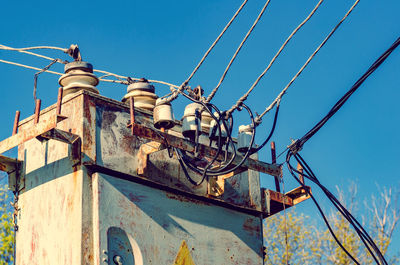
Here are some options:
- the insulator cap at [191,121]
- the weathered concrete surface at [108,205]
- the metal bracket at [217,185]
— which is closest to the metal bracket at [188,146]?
the insulator cap at [191,121]

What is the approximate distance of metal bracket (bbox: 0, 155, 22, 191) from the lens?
31.3ft

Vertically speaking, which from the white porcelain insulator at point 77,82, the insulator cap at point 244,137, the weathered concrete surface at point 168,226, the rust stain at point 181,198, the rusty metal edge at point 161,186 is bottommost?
the weathered concrete surface at point 168,226

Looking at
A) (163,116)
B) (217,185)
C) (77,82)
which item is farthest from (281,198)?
(77,82)

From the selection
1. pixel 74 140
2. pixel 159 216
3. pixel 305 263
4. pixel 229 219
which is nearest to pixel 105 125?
pixel 74 140

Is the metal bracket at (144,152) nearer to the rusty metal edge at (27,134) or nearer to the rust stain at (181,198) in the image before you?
the rust stain at (181,198)

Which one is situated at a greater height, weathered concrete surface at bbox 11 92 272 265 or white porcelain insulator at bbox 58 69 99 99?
white porcelain insulator at bbox 58 69 99 99

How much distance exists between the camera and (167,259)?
356 inches

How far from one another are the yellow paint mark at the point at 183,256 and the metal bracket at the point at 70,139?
1.53m

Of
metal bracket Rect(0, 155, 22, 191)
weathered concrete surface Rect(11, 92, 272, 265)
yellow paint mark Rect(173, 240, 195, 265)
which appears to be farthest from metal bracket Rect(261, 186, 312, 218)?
metal bracket Rect(0, 155, 22, 191)

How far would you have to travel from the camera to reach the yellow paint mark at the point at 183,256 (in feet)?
30.0

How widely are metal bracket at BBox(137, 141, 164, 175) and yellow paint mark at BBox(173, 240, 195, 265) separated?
95 cm

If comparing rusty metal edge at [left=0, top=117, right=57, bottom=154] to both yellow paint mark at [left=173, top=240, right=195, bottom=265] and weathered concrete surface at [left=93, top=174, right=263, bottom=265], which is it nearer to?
weathered concrete surface at [left=93, top=174, right=263, bottom=265]

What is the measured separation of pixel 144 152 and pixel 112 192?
70 centimetres

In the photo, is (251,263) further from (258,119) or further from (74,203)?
(74,203)
